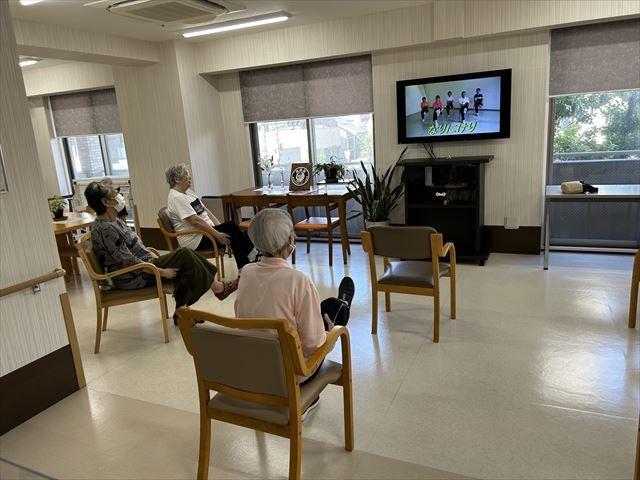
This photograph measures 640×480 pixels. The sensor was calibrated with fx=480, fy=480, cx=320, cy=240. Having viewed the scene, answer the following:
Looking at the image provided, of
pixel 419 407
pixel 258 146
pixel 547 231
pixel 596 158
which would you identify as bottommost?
pixel 419 407

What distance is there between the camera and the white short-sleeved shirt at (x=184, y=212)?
440 cm

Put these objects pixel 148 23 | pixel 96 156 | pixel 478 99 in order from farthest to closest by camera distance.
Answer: pixel 96 156 → pixel 478 99 → pixel 148 23

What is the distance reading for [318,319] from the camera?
6.47 ft

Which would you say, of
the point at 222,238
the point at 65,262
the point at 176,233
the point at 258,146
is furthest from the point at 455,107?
the point at 65,262

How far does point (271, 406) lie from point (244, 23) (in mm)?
4313

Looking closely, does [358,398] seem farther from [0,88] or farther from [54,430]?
[0,88]

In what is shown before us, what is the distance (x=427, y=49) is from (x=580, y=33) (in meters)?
1.46

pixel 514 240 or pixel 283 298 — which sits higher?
pixel 283 298

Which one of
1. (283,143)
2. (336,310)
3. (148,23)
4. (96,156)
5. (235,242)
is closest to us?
(336,310)

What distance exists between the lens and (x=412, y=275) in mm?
3350

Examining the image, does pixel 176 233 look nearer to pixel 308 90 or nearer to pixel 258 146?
pixel 258 146

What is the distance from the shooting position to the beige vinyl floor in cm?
212

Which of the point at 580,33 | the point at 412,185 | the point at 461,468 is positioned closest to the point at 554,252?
the point at 412,185

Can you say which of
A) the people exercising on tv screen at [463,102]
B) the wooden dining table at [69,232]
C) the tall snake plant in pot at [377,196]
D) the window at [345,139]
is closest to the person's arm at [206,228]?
the wooden dining table at [69,232]
